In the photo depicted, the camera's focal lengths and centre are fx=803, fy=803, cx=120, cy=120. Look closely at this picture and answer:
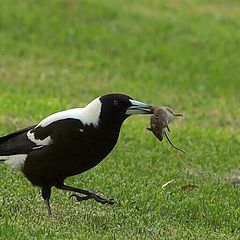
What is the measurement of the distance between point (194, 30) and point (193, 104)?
17.7 ft

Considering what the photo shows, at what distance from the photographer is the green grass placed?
638cm

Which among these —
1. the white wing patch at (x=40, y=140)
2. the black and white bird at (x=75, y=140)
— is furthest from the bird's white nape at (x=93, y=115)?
the white wing patch at (x=40, y=140)

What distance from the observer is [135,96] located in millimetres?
14352

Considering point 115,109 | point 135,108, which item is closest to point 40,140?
point 115,109

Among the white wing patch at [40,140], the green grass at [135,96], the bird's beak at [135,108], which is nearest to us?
the bird's beak at [135,108]

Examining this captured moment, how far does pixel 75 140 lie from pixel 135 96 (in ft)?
27.6

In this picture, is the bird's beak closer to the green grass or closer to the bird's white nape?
the bird's white nape

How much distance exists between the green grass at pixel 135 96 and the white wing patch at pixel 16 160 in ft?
1.11

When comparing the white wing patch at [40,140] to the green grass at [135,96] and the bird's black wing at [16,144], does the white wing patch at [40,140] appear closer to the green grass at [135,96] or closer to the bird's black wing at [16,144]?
the bird's black wing at [16,144]

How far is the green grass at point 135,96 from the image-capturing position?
6.38m

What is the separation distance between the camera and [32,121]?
1085cm

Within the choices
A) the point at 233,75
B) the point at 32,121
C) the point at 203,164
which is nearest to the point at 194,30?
the point at 233,75

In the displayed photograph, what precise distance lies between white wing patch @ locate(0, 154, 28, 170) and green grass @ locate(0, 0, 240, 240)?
34 centimetres

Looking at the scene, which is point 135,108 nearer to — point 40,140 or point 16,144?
point 40,140
